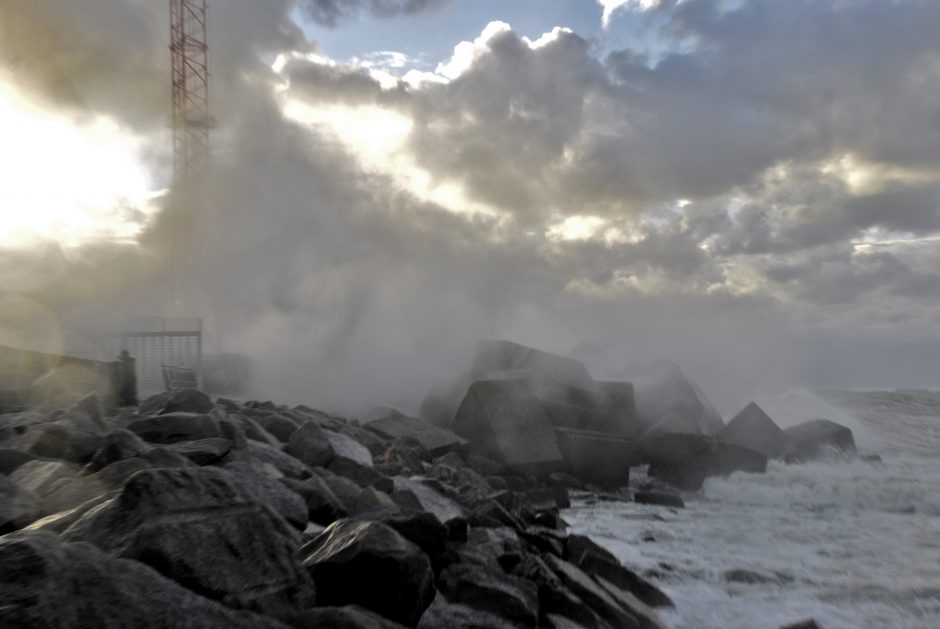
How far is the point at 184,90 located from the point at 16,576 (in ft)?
98.2

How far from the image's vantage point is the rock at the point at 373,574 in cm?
405

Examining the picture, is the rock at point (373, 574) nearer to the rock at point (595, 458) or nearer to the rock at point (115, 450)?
the rock at point (115, 450)

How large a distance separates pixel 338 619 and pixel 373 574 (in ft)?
1.75

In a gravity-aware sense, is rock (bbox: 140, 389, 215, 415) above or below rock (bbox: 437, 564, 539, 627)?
above

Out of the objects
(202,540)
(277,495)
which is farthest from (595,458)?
(202,540)

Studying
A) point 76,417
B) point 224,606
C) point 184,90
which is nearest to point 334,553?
point 224,606

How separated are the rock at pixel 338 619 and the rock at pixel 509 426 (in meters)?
10.6

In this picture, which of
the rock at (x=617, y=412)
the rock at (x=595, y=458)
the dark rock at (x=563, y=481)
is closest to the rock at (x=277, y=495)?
the dark rock at (x=563, y=481)

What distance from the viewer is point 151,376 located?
18797mm

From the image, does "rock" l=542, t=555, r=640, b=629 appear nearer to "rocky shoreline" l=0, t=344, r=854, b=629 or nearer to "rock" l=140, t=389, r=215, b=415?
"rocky shoreline" l=0, t=344, r=854, b=629

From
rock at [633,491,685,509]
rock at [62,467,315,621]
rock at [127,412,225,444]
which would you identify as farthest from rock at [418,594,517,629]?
rock at [633,491,685,509]

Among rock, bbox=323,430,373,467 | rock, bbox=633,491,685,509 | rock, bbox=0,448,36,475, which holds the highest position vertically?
rock, bbox=0,448,36,475

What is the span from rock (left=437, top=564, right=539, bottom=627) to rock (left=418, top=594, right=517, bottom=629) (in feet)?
0.27

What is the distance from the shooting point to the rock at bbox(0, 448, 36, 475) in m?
5.95
